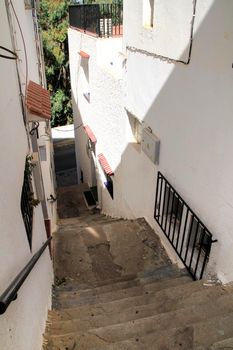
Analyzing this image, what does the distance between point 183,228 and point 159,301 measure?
134cm

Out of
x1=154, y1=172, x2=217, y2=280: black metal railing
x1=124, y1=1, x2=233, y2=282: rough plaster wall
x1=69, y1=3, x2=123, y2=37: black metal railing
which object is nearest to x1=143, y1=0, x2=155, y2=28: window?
x1=124, y1=1, x2=233, y2=282: rough plaster wall

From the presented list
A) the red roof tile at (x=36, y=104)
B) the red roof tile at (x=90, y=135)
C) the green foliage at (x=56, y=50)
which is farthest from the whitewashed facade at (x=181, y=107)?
the green foliage at (x=56, y=50)

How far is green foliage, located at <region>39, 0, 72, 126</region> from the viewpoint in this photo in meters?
17.0

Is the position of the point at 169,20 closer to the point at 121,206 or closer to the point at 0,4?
the point at 0,4

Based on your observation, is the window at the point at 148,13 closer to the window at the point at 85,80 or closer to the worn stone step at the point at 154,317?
the worn stone step at the point at 154,317

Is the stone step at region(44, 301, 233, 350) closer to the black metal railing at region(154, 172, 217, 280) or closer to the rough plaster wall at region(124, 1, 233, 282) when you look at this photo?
the rough plaster wall at region(124, 1, 233, 282)

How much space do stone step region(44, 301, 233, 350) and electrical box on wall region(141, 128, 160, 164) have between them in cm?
285

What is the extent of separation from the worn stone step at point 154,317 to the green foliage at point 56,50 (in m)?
16.6

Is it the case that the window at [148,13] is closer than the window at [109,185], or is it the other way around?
the window at [148,13]

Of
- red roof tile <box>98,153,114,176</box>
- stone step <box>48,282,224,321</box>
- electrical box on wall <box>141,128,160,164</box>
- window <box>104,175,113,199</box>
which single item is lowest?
window <box>104,175,113,199</box>

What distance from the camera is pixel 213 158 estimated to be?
388cm

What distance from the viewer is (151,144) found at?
5.62 m

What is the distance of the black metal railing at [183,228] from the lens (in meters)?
4.43

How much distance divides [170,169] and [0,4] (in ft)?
11.1
